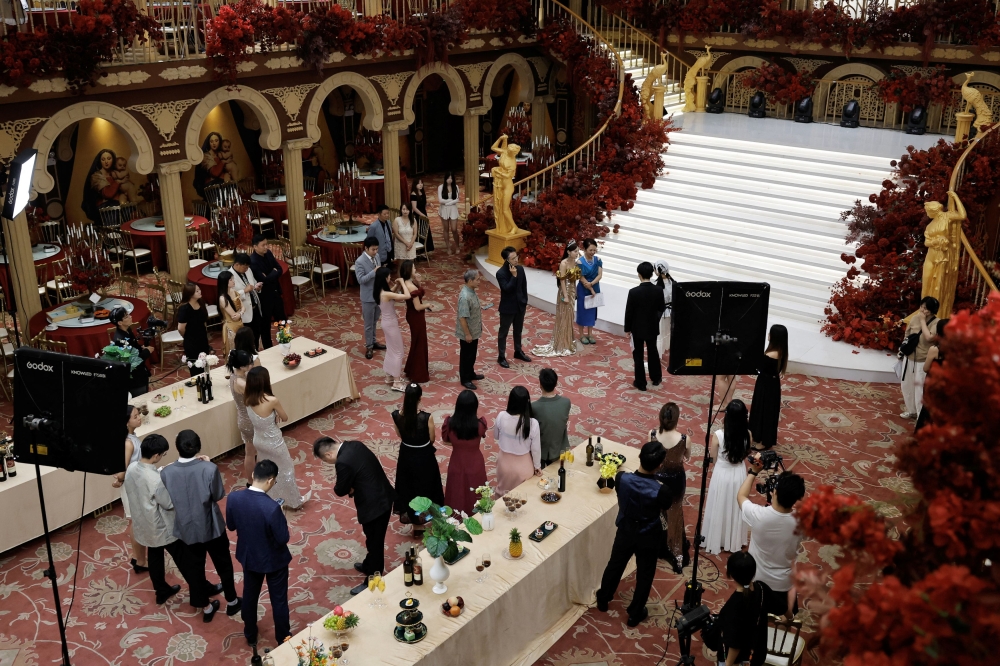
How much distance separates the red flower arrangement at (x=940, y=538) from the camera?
2791 millimetres

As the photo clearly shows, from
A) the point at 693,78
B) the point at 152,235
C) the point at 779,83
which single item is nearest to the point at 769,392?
the point at 152,235

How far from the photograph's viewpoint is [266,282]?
10.1 meters

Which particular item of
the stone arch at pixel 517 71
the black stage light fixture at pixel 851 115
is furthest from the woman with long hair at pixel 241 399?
the black stage light fixture at pixel 851 115

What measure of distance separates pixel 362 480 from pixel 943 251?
7.42 metres

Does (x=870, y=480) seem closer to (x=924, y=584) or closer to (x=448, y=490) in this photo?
(x=448, y=490)

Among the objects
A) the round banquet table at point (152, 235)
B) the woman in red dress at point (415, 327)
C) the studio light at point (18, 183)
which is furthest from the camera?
the round banquet table at point (152, 235)

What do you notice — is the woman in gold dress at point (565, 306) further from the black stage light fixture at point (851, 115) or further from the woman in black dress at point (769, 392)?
the black stage light fixture at point (851, 115)

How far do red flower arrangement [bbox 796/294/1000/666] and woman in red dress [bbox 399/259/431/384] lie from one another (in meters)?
6.68

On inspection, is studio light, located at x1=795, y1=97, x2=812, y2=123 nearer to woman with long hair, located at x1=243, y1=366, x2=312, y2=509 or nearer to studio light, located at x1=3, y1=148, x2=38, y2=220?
woman with long hair, located at x1=243, y1=366, x2=312, y2=509

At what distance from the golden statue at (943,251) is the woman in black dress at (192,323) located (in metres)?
7.96

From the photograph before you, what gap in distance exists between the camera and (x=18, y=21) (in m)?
10.5

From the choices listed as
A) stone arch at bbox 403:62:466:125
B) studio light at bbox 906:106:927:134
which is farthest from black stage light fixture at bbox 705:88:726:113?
stone arch at bbox 403:62:466:125

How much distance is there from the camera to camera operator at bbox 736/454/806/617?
5.52m

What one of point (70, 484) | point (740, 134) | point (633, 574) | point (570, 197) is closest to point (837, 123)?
point (740, 134)
